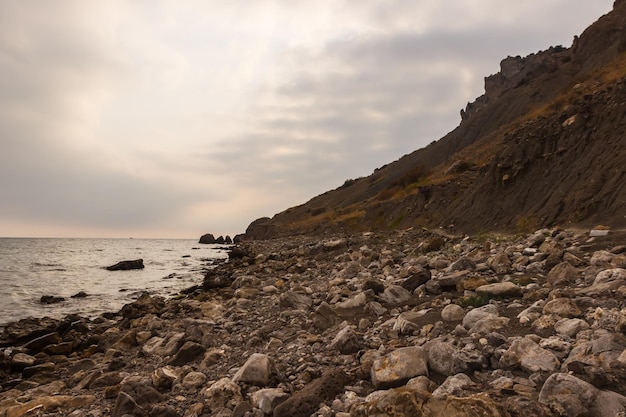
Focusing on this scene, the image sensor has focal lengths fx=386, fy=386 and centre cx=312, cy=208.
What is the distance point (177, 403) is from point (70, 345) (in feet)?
32.7

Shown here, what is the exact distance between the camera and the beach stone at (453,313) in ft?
24.3

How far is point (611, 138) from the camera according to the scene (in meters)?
18.6

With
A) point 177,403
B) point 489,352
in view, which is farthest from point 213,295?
point 489,352

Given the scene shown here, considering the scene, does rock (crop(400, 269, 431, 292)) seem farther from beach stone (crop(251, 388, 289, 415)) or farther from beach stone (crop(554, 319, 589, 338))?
beach stone (crop(251, 388, 289, 415))

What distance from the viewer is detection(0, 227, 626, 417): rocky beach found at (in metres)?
4.23

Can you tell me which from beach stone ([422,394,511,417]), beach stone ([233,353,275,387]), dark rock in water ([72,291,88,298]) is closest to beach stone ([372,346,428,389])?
beach stone ([422,394,511,417])

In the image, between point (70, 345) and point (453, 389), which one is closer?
point (453, 389)

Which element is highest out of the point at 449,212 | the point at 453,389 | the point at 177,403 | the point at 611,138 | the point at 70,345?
the point at 611,138

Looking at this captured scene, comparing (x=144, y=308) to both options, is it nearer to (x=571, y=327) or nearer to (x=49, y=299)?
(x=49, y=299)

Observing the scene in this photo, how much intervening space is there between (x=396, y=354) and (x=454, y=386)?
1.05 m

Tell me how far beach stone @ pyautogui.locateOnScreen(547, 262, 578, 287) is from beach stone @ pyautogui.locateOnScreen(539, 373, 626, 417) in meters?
4.78

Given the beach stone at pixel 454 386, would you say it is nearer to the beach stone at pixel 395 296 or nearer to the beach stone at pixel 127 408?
the beach stone at pixel 127 408

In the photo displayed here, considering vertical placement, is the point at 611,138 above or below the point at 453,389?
above

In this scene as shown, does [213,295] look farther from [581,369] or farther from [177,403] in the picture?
[581,369]
